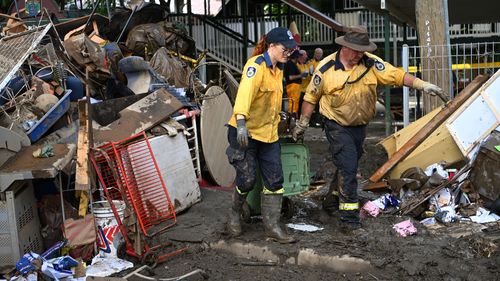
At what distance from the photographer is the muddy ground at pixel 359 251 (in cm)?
479

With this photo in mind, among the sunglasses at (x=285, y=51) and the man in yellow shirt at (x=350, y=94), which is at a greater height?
the sunglasses at (x=285, y=51)

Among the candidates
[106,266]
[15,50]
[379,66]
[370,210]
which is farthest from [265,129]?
[15,50]

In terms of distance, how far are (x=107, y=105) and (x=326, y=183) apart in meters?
2.82

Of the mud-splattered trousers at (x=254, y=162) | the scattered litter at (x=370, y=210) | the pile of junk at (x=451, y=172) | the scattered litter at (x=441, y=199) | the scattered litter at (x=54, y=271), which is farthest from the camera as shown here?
the scattered litter at (x=370, y=210)

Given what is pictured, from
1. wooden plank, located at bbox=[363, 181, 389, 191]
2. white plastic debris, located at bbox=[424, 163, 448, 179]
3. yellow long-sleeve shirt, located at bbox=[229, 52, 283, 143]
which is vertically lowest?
wooden plank, located at bbox=[363, 181, 389, 191]

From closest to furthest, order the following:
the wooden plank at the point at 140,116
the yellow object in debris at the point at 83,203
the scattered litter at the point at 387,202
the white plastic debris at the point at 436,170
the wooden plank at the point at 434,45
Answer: the yellow object in debris at the point at 83,203 < the scattered litter at the point at 387,202 < the white plastic debris at the point at 436,170 < the wooden plank at the point at 140,116 < the wooden plank at the point at 434,45

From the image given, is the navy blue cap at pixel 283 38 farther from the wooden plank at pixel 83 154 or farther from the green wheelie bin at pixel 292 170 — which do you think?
the wooden plank at pixel 83 154

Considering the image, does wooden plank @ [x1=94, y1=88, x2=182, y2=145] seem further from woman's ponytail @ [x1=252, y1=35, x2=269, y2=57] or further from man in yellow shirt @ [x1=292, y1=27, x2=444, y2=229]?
man in yellow shirt @ [x1=292, y1=27, x2=444, y2=229]

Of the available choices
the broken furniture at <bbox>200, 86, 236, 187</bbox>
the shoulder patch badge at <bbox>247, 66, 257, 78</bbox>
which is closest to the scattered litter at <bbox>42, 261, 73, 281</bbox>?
the shoulder patch badge at <bbox>247, 66, 257, 78</bbox>

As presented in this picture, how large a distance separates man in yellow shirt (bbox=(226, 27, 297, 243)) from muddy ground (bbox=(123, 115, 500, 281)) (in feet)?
1.04

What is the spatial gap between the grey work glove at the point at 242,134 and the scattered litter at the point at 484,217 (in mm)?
2307

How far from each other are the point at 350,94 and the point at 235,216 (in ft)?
4.98

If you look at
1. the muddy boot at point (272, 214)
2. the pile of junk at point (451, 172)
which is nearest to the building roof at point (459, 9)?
the pile of junk at point (451, 172)

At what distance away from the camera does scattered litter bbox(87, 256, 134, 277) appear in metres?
5.03
